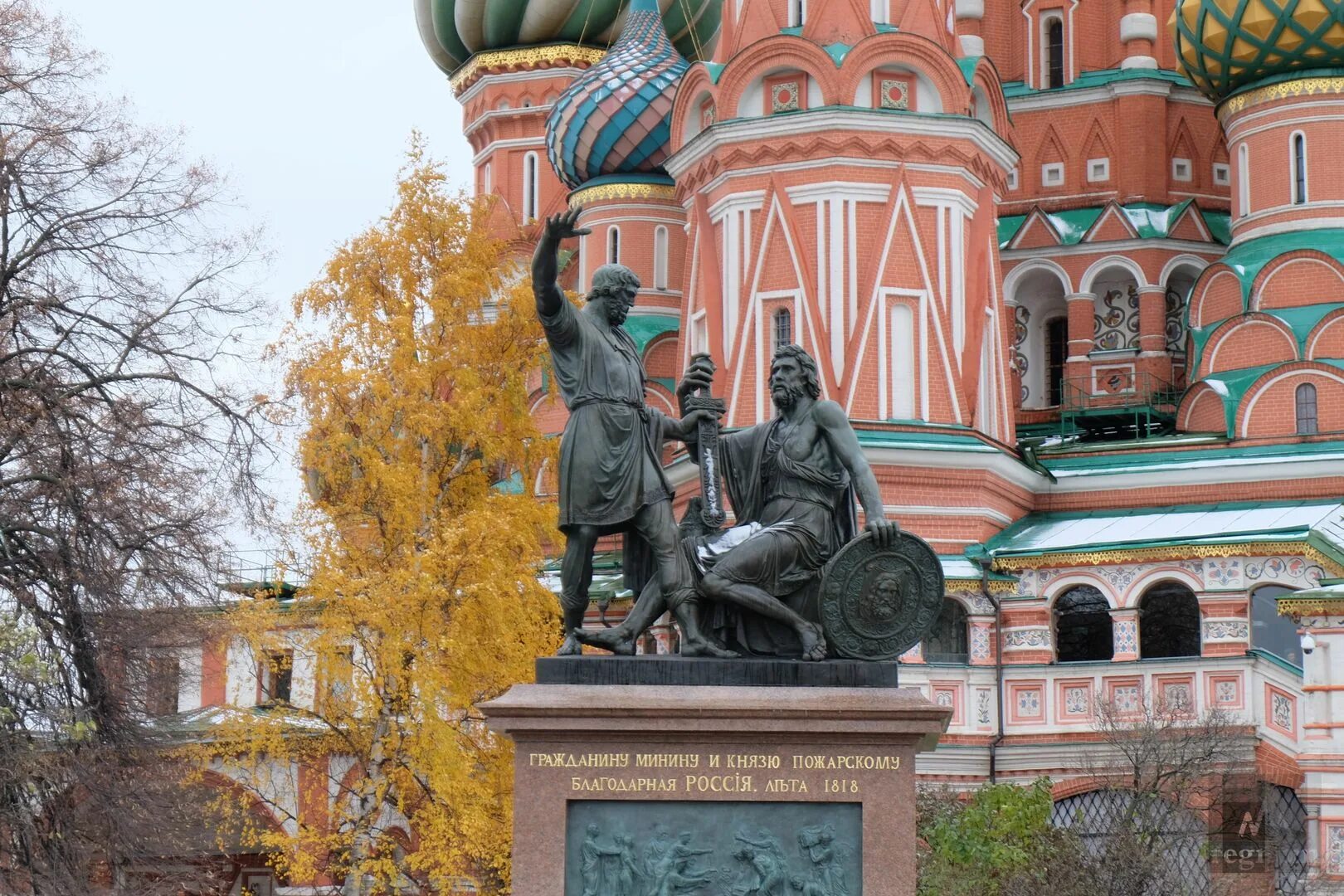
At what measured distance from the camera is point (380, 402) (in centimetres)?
2733

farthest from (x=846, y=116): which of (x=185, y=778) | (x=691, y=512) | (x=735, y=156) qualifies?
(x=691, y=512)

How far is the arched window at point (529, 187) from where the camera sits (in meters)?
44.8

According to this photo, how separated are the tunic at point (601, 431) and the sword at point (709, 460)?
25 centimetres

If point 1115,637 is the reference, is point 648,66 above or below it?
above

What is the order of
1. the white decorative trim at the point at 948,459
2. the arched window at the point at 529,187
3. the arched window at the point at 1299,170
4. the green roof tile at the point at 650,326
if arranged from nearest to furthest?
the white decorative trim at the point at 948,459, the arched window at the point at 1299,170, the green roof tile at the point at 650,326, the arched window at the point at 529,187

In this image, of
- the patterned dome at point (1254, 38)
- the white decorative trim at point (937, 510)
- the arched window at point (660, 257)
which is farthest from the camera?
the arched window at point (660, 257)

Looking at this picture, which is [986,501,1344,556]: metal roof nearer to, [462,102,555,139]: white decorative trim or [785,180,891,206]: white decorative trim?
[785,180,891,206]: white decorative trim

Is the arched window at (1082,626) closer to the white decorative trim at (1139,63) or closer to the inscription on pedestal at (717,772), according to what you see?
the white decorative trim at (1139,63)

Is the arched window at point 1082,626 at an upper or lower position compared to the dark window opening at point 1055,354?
lower

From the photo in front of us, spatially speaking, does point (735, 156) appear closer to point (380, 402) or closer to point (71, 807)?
point (380, 402)

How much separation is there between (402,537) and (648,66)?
14792 mm

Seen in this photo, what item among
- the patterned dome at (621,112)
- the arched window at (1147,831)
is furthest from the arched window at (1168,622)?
the patterned dome at (621,112)

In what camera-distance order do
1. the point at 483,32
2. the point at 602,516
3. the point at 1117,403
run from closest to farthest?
the point at 602,516 < the point at 1117,403 < the point at 483,32

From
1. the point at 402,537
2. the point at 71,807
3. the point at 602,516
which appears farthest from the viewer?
the point at 402,537
